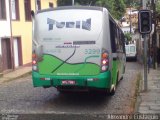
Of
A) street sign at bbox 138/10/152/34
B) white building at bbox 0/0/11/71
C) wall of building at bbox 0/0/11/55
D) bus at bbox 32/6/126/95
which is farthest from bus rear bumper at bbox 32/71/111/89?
wall of building at bbox 0/0/11/55

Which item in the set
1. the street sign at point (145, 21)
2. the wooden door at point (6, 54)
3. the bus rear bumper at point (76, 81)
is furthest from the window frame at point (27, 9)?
the bus rear bumper at point (76, 81)

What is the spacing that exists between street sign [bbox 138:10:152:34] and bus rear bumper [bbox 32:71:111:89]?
11.0 ft

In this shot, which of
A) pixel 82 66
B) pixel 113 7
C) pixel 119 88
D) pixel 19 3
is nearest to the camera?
pixel 82 66

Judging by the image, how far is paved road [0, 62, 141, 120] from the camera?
10789 mm

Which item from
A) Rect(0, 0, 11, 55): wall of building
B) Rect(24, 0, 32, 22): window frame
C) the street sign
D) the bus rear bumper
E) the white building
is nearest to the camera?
the bus rear bumper

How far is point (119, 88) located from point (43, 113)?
5.95 metres

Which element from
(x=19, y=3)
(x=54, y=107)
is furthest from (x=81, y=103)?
(x=19, y=3)

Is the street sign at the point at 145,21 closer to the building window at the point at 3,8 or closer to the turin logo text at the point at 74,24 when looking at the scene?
the turin logo text at the point at 74,24

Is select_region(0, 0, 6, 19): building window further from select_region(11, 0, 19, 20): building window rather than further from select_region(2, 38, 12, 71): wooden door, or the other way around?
select_region(11, 0, 19, 20): building window

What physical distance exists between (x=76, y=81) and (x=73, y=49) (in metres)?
0.91

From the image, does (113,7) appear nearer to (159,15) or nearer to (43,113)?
(159,15)

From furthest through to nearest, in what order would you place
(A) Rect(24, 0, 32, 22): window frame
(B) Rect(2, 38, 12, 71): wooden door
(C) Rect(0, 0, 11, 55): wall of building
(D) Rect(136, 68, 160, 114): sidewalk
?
(A) Rect(24, 0, 32, 22): window frame
(B) Rect(2, 38, 12, 71): wooden door
(C) Rect(0, 0, 11, 55): wall of building
(D) Rect(136, 68, 160, 114): sidewalk

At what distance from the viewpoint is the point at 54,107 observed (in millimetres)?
11531

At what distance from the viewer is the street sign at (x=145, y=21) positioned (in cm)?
1395
